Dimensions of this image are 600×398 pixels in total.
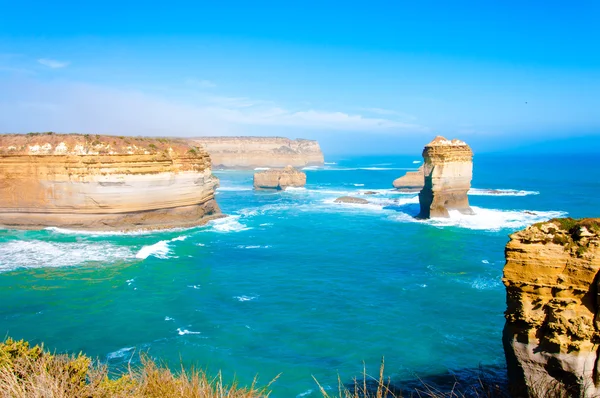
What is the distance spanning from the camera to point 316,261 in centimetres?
2312

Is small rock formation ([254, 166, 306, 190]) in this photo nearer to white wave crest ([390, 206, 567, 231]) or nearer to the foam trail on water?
white wave crest ([390, 206, 567, 231])

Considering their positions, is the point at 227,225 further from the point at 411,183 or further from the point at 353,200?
the point at 411,183

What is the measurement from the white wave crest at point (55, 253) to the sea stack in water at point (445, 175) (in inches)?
927

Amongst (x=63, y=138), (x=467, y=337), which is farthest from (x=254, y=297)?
(x=63, y=138)

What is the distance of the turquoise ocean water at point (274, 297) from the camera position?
42.0 ft

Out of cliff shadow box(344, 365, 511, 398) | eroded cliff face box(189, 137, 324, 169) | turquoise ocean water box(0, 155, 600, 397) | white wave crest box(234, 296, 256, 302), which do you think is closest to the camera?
cliff shadow box(344, 365, 511, 398)

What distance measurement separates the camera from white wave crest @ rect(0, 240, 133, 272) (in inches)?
882

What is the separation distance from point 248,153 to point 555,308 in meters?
113

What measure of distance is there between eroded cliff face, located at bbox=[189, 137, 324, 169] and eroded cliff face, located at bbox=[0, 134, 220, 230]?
81.9 meters

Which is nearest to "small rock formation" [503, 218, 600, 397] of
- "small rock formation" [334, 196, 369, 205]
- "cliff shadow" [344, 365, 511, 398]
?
"cliff shadow" [344, 365, 511, 398]

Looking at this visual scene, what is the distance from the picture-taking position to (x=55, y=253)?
2436 centimetres

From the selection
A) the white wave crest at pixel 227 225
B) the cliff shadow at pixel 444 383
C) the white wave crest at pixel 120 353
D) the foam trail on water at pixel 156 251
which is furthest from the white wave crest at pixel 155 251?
the cliff shadow at pixel 444 383

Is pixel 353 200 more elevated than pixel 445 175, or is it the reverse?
pixel 445 175

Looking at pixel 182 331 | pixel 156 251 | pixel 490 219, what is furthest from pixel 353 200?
pixel 182 331
